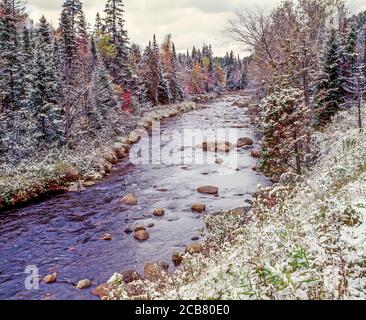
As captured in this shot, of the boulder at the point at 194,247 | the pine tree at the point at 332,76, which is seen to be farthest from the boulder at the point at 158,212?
the pine tree at the point at 332,76

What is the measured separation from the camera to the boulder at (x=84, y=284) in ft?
29.8

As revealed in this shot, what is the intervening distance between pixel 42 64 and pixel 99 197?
420 inches

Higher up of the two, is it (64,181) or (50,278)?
(64,181)

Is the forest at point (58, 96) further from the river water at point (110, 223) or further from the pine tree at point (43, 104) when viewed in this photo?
the river water at point (110, 223)

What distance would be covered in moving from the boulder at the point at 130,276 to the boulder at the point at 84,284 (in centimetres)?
86

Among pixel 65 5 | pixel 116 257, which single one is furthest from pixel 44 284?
pixel 65 5

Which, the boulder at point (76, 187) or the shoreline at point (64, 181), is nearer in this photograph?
the shoreline at point (64, 181)

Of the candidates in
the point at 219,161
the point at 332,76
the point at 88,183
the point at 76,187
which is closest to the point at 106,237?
the point at 76,187

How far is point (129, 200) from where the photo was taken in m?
15.5

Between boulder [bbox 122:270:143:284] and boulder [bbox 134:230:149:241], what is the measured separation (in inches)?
88.5

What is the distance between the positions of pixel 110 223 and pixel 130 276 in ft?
14.1

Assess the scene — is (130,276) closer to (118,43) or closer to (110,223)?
(110,223)

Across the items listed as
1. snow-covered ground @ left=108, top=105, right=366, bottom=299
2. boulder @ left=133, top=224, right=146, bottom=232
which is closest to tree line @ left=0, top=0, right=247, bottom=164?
boulder @ left=133, top=224, right=146, bottom=232
